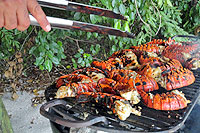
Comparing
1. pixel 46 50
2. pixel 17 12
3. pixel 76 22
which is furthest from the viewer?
pixel 46 50

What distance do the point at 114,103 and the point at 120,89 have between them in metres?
0.24

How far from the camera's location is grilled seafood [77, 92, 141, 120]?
1.43 meters

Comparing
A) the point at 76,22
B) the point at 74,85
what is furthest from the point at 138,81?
the point at 76,22

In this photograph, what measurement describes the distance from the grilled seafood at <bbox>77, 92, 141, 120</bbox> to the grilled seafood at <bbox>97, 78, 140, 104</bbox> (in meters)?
0.08

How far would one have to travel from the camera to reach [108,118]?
4.69 feet

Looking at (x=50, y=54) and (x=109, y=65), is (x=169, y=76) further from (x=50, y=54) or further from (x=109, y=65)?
(x=50, y=54)

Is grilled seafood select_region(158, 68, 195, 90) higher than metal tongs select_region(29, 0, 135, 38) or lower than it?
lower

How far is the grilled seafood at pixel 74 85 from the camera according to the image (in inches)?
63.8

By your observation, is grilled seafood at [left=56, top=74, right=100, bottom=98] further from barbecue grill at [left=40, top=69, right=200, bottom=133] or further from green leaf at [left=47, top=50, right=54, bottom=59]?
green leaf at [left=47, top=50, right=54, bottom=59]

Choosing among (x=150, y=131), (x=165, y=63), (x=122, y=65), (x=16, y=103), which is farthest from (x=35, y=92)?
(x=150, y=131)

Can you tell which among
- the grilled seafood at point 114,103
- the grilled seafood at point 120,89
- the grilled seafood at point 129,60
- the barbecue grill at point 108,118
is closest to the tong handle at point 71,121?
the barbecue grill at point 108,118

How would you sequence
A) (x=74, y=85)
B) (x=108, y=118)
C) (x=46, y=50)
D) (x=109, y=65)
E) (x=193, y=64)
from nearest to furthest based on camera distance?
1. (x=108, y=118)
2. (x=74, y=85)
3. (x=109, y=65)
4. (x=193, y=64)
5. (x=46, y=50)

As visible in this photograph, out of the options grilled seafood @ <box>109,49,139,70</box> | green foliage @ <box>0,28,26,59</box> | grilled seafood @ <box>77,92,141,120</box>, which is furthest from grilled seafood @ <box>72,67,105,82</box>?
green foliage @ <box>0,28,26,59</box>

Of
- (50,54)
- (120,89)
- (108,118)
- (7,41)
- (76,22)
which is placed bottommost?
(108,118)
